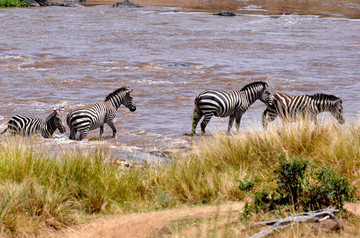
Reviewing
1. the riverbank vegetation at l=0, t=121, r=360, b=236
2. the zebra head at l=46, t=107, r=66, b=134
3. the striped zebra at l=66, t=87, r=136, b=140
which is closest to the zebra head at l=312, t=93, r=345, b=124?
the striped zebra at l=66, t=87, r=136, b=140

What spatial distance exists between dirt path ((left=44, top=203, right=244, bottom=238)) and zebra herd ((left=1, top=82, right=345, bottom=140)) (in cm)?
673

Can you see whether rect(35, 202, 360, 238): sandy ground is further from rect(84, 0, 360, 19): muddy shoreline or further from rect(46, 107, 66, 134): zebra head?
rect(84, 0, 360, 19): muddy shoreline

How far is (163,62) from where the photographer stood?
1267 inches

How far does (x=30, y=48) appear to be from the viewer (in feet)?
121

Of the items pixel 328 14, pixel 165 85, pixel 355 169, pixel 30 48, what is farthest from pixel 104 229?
pixel 328 14

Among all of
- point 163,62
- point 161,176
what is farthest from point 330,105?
point 163,62

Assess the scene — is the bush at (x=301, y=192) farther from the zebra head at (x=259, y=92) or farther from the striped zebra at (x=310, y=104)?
the zebra head at (x=259, y=92)

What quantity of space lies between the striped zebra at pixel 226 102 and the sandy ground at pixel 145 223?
8238 mm

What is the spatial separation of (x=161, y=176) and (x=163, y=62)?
2310cm

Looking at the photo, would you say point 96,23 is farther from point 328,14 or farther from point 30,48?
point 328,14

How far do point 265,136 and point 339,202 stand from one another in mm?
2642

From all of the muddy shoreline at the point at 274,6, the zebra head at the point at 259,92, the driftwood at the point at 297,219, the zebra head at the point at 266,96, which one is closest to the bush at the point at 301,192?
the driftwood at the point at 297,219

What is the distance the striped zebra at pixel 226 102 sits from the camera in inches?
648

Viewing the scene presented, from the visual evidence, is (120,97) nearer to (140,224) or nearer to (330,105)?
(330,105)
